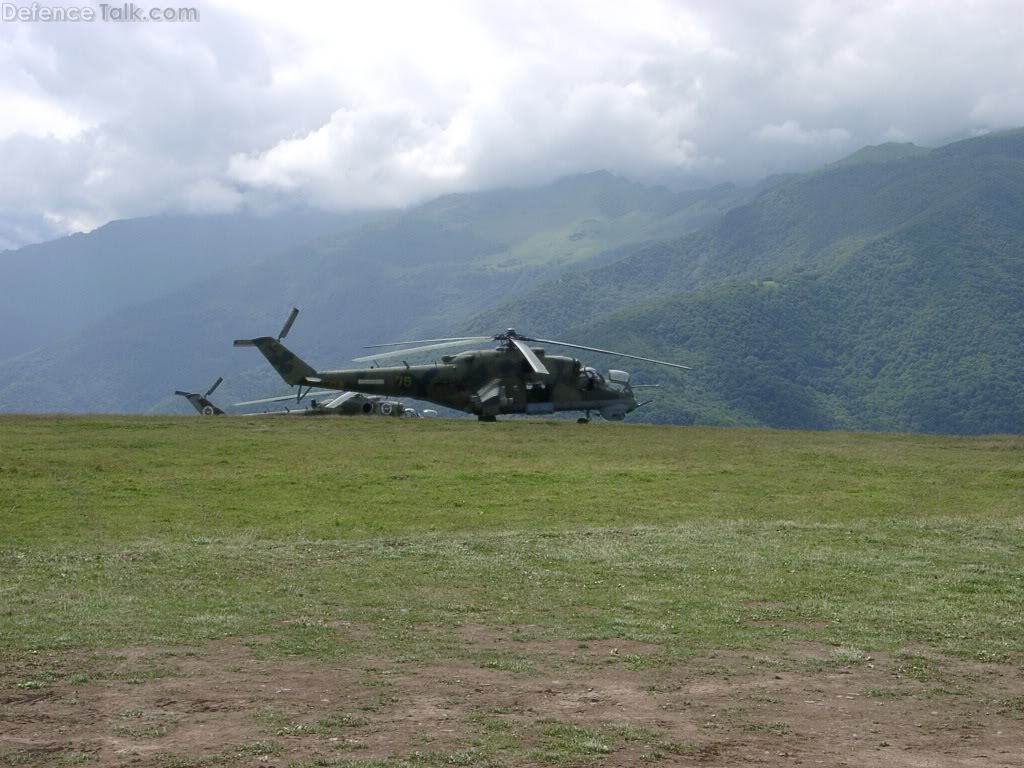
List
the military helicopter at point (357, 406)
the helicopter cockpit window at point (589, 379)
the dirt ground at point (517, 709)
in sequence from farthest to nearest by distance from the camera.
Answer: the military helicopter at point (357, 406), the helicopter cockpit window at point (589, 379), the dirt ground at point (517, 709)

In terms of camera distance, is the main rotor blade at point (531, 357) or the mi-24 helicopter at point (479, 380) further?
the mi-24 helicopter at point (479, 380)

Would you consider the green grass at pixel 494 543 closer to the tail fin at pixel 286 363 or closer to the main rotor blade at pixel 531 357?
the main rotor blade at pixel 531 357

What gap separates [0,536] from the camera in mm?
19766

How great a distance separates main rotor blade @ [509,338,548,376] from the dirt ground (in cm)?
2903

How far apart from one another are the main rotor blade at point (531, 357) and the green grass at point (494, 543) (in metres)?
5.12

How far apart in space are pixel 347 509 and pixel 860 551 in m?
10.7

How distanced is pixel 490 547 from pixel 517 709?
8879 mm

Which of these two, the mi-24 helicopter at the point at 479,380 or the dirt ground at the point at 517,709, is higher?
the mi-24 helicopter at the point at 479,380

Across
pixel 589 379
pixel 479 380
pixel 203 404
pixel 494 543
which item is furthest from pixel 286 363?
pixel 494 543

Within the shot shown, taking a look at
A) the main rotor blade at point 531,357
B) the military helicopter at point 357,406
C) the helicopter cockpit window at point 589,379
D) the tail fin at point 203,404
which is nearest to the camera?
the main rotor blade at point 531,357

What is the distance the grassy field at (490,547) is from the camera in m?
13.0

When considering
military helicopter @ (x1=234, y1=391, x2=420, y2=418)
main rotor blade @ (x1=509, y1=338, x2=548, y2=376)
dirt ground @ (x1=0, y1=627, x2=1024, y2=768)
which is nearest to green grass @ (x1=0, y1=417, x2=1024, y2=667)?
dirt ground @ (x1=0, y1=627, x2=1024, y2=768)

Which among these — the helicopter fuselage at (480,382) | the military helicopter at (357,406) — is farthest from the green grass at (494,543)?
the military helicopter at (357,406)

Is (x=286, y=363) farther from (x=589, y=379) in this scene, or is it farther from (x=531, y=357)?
(x=589, y=379)
